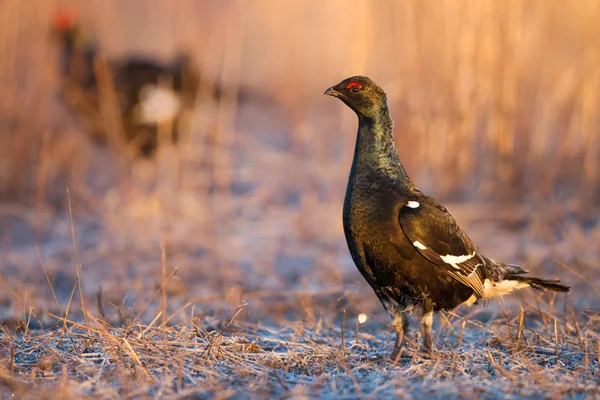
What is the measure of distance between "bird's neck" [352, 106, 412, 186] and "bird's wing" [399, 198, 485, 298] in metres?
0.18

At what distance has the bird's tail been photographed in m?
3.30

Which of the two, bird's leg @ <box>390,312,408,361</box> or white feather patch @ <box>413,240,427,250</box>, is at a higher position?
white feather patch @ <box>413,240,427,250</box>

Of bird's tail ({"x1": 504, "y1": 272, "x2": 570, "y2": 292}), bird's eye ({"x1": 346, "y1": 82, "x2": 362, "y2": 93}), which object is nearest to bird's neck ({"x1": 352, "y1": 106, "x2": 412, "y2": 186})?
bird's eye ({"x1": 346, "y1": 82, "x2": 362, "y2": 93})

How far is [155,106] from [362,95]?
14.2ft

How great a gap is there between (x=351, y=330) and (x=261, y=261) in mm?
1865

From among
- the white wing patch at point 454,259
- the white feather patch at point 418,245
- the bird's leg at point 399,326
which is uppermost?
the white feather patch at point 418,245

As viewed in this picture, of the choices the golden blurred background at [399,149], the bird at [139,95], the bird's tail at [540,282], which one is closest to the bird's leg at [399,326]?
the bird's tail at [540,282]

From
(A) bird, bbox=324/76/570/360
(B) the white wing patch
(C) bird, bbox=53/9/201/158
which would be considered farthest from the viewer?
(C) bird, bbox=53/9/201/158

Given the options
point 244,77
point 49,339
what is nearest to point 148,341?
point 49,339

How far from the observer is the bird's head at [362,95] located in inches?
126

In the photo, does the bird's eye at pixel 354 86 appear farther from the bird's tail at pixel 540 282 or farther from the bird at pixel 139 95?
the bird at pixel 139 95

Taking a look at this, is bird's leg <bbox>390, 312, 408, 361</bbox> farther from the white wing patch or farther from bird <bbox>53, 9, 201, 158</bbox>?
bird <bbox>53, 9, 201, 158</bbox>

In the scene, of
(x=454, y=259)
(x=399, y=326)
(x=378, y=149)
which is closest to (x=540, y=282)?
(x=454, y=259)

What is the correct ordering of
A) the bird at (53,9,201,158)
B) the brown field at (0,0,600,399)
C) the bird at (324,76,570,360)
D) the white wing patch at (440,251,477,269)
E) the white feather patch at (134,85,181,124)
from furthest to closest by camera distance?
the white feather patch at (134,85,181,124) < the bird at (53,9,201,158) < the brown field at (0,0,600,399) < the white wing patch at (440,251,477,269) < the bird at (324,76,570,360)
